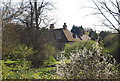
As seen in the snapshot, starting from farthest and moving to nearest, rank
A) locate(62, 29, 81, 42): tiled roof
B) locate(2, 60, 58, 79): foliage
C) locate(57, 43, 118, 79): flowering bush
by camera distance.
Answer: locate(62, 29, 81, 42): tiled roof → locate(57, 43, 118, 79): flowering bush → locate(2, 60, 58, 79): foliage

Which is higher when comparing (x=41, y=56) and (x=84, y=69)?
(x=84, y=69)

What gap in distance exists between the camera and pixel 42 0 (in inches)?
395

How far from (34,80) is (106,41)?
428 cm

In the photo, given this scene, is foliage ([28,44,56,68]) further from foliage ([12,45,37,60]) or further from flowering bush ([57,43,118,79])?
flowering bush ([57,43,118,79])

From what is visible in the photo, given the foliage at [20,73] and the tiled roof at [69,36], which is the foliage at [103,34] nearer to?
the foliage at [20,73]

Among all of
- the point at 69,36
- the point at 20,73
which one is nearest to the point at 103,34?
the point at 20,73

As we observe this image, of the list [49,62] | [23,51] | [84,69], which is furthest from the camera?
[49,62]

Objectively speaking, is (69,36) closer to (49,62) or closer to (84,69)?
(49,62)

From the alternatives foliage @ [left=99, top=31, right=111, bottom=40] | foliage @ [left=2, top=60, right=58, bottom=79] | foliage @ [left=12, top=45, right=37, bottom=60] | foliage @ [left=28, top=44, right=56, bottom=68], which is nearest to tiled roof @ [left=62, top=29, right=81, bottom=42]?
foliage @ [left=28, top=44, right=56, bottom=68]

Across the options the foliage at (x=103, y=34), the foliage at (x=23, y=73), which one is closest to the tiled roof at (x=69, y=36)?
the foliage at (x=103, y=34)

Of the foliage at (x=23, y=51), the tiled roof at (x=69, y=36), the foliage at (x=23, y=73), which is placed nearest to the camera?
the foliage at (x=23, y=73)

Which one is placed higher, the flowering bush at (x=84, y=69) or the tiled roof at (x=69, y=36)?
the flowering bush at (x=84, y=69)

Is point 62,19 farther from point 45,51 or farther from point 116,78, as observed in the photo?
point 116,78

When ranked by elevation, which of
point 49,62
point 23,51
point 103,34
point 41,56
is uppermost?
point 103,34
